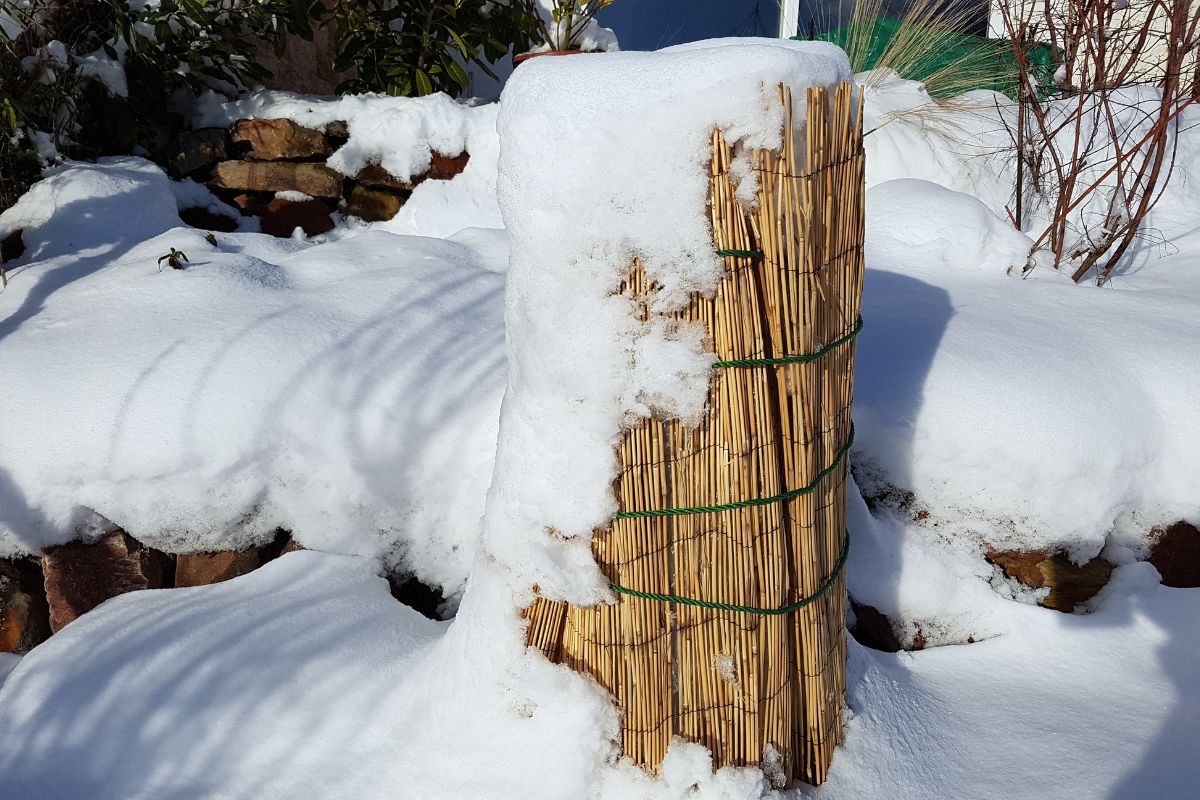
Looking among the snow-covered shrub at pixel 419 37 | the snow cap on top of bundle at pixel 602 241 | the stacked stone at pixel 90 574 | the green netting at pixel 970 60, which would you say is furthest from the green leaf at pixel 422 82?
the snow cap on top of bundle at pixel 602 241

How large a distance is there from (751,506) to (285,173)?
308 cm

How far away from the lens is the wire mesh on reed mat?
1.13m

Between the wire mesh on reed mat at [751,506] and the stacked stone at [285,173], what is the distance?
2.74m

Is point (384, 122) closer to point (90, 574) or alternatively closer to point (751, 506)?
point (90, 574)

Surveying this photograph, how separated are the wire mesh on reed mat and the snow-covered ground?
58 mm

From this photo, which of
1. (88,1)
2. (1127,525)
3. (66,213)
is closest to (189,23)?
(88,1)

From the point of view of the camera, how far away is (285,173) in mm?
3582

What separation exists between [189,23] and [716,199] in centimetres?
335

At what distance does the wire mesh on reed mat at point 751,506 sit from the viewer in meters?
1.13

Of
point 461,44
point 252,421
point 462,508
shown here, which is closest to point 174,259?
point 252,421

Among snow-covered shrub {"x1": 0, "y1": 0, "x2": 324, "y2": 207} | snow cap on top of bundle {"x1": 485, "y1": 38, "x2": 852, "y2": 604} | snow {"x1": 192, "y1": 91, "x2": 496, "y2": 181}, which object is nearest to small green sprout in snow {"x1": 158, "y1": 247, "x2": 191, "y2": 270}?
snow-covered shrub {"x1": 0, "y1": 0, "x2": 324, "y2": 207}

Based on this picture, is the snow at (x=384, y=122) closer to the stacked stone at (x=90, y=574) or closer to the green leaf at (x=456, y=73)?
the green leaf at (x=456, y=73)

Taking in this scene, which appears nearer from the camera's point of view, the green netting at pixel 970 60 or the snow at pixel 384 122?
the snow at pixel 384 122

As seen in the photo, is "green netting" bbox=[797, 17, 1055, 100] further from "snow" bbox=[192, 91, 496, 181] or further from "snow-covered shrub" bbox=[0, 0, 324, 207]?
"snow-covered shrub" bbox=[0, 0, 324, 207]
